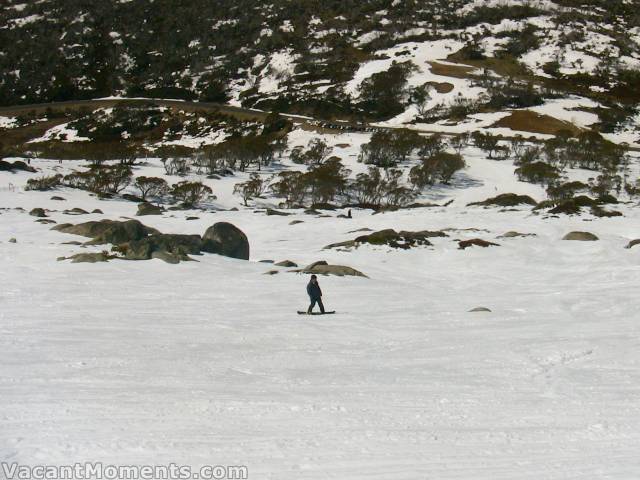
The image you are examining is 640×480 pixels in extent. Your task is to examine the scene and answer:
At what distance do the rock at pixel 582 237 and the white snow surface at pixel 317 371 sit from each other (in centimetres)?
761

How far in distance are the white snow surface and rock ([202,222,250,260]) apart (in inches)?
76.3

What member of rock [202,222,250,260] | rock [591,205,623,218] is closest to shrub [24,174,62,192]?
rock [202,222,250,260]

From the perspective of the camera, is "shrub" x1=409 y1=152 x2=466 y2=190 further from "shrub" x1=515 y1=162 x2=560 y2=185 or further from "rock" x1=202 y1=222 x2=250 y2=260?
"rock" x1=202 y1=222 x2=250 y2=260

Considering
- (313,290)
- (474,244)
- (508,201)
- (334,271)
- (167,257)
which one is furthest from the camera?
(508,201)

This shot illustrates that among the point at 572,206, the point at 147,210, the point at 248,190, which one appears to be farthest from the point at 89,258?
the point at 248,190

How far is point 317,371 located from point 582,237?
1012 inches

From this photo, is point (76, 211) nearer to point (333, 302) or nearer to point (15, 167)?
point (15, 167)

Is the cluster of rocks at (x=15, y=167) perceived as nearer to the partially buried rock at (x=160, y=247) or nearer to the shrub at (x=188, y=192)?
the shrub at (x=188, y=192)

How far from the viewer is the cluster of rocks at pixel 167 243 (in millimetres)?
21625

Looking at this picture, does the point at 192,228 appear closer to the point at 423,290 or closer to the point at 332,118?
the point at 423,290

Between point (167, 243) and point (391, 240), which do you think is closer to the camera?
point (167, 243)

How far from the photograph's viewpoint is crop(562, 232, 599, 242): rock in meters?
30.5

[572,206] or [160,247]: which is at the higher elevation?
[572,206]

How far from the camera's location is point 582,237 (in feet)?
100
